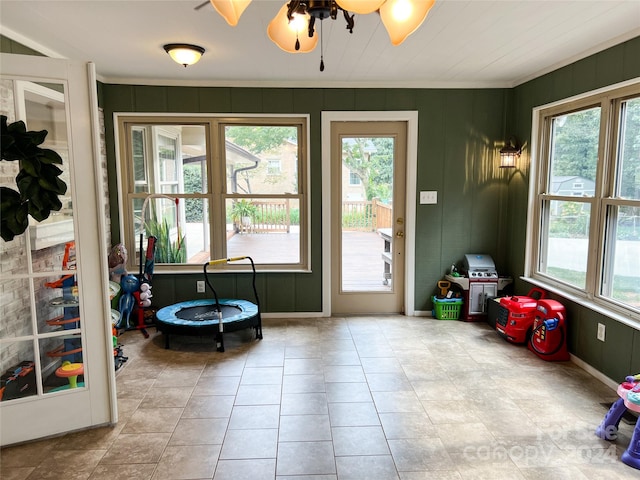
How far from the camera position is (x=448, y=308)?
4.91 meters

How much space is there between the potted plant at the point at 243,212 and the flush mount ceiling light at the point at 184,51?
67.9 inches

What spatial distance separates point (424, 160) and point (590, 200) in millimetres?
1732

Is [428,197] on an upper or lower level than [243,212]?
upper

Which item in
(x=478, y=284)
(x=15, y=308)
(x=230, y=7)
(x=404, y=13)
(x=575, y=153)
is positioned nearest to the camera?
(x=230, y=7)

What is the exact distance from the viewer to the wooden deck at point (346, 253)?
497 cm

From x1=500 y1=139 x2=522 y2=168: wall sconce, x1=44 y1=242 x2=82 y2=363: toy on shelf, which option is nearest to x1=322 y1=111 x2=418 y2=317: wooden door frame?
x1=500 y1=139 x2=522 y2=168: wall sconce

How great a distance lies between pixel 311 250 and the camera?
16.2 feet

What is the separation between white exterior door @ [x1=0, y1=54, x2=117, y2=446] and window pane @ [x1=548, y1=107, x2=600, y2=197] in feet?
12.0

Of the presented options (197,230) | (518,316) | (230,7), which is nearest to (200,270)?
(197,230)

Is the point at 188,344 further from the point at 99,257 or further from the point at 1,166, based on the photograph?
the point at 1,166

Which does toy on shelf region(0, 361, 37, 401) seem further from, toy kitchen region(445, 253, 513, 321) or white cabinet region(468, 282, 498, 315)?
Answer: white cabinet region(468, 282, 498, 315)

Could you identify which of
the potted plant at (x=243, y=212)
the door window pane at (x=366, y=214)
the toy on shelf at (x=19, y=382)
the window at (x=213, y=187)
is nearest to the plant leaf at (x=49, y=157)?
the toy on shelf at (x=19, y=382)

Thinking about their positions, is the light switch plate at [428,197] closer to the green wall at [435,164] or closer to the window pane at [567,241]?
the green wall at [435,164]

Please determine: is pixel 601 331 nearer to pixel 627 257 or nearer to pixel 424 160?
pixel 627 257
